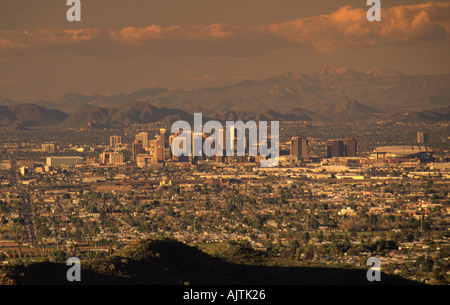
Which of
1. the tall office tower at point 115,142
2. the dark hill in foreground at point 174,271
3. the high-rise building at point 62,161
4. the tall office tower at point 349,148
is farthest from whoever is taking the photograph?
the tall office tower at point 115,142

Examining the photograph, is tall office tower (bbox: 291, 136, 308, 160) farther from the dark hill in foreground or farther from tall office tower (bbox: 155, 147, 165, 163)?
the dark hill in foreground

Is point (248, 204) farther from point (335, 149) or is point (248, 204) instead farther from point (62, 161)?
point (62, 161)

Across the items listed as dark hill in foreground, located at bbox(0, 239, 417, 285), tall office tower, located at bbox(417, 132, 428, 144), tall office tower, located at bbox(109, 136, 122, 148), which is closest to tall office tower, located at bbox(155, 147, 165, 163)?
tall office tower, located at bbox(109, 136, 122, 148)

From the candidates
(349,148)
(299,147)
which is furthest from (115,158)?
(349,148)

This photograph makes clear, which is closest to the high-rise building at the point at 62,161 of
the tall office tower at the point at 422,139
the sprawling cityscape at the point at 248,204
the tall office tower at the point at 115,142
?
the sprawling cityscape at the point at 248,204

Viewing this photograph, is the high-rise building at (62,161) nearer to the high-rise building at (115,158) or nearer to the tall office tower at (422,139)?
the high-rise building at (115,158)

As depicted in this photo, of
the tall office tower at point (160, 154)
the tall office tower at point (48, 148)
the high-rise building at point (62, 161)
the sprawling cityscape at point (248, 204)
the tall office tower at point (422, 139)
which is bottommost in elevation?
the sprawling cityscape at point (248, 204)
